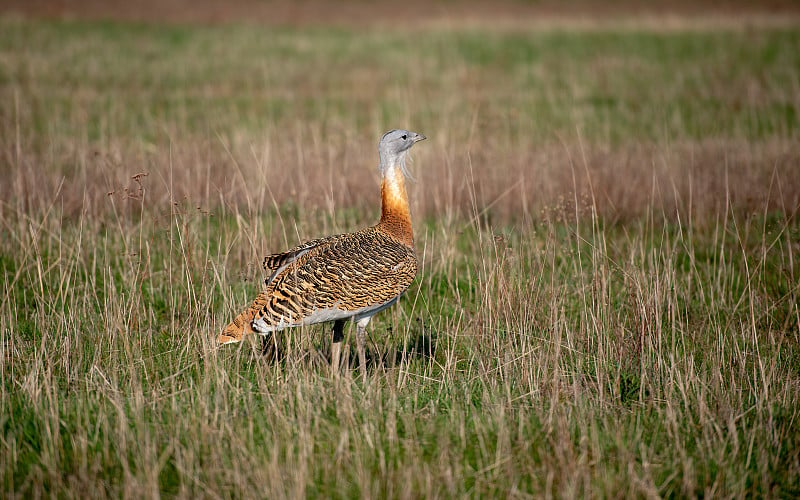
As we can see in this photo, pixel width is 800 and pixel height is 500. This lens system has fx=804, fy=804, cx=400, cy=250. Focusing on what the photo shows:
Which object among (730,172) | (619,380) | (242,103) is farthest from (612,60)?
(619,380)

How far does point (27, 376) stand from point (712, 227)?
545 cm

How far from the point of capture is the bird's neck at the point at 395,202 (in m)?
4.47

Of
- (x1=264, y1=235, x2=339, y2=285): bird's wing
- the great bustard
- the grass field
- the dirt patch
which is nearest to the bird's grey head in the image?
the great bustard

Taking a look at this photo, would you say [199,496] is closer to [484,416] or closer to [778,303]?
[484,416]

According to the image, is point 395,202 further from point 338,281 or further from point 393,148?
point 338,281

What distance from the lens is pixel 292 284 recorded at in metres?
3.99

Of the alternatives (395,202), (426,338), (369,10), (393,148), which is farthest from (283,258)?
(369,10)

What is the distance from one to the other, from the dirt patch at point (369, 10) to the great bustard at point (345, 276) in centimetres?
2507

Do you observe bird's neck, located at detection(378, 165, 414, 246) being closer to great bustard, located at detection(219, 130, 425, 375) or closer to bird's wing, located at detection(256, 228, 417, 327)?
great bustard, located at detection(219, 130, 425, 375)

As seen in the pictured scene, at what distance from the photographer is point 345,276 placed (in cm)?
400

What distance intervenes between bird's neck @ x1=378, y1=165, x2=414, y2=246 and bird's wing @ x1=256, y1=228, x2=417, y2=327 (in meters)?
0.19

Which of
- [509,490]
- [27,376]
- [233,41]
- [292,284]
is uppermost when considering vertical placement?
[233,41]

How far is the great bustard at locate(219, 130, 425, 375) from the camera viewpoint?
3.89 metres

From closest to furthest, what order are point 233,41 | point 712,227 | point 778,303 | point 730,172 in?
point 778,303 < point 712,227 < point 730,172 < point 233,41
